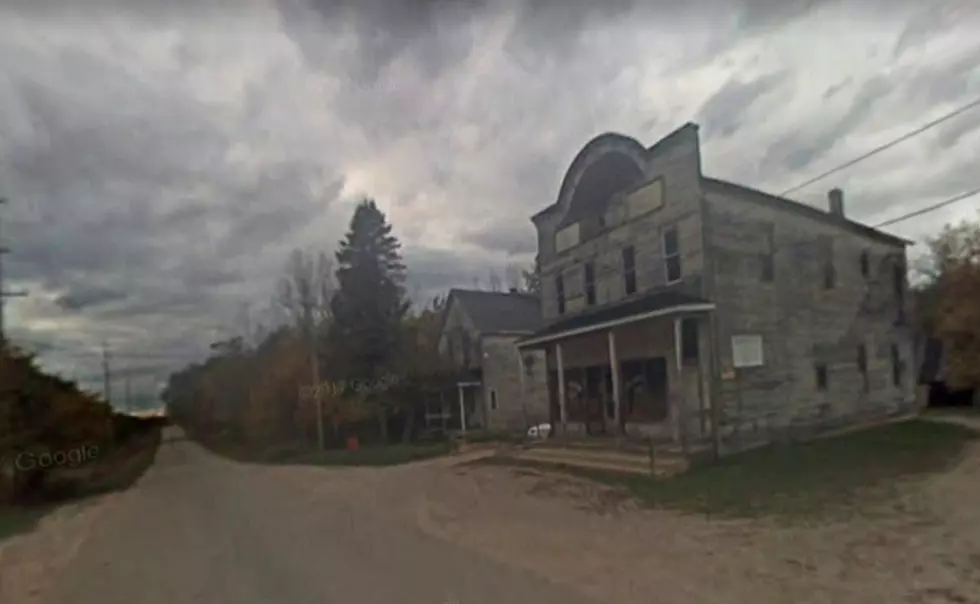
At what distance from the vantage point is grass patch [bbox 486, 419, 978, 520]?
935 cm

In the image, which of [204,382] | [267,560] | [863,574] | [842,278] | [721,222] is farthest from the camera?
[204,382]

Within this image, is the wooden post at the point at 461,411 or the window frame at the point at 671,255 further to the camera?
the wooden post at the point at 461,411

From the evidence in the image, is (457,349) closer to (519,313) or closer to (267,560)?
(519,313)

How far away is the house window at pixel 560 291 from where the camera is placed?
21000 millimetres

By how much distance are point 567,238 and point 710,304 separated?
6733mm

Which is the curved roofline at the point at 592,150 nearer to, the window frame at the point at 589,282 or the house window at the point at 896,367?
the window frame at the point at 589,282

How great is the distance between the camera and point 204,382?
164 feet

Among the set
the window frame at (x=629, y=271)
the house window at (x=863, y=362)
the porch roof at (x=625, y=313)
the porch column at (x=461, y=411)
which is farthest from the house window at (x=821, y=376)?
the porch column at (x=461, y=411)

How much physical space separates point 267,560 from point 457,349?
959 inches

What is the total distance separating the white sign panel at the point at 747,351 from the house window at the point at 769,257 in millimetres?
1566

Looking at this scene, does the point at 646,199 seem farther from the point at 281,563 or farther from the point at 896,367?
the point at 281,563

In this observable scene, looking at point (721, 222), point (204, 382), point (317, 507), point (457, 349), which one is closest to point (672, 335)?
point (721, 222)

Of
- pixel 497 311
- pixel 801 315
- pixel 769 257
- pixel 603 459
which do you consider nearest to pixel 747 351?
pixel 801 315

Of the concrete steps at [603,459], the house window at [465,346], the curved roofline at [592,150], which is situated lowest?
the concrete steps at [603,459]
